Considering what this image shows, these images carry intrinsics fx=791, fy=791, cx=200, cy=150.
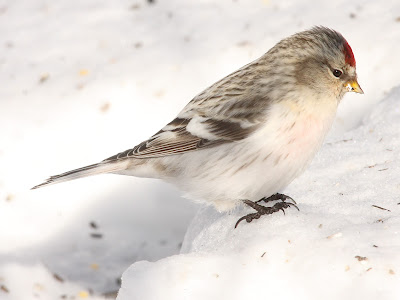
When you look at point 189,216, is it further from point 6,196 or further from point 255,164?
point 255,164

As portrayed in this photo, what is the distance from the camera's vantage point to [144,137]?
17.7 ft

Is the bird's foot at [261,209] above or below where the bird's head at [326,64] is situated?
below

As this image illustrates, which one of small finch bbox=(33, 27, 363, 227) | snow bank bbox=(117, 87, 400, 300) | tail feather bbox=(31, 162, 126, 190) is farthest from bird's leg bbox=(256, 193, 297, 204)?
tail feather bbox=(31, 162, 126, 190)

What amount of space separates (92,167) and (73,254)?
43.7 inches

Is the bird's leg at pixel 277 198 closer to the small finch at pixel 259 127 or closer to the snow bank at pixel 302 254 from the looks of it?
the small finch at pixel 259 127

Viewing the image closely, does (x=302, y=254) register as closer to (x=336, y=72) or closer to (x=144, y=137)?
(x=336, y=72)

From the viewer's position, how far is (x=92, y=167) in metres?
4.11

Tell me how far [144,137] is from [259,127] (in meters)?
1.79

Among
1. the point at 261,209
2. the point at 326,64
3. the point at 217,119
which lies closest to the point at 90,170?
the point at 217,119

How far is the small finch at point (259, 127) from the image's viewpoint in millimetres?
3695

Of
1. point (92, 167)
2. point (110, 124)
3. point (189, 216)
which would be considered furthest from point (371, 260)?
point (110, 124)

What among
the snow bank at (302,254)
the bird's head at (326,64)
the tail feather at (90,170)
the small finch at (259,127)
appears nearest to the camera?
the snow bank at (302,254)

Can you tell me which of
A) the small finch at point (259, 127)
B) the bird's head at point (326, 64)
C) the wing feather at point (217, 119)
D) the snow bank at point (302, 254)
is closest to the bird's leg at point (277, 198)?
the small finch at point (259, 127)

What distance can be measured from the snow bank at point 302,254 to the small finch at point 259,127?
0.18 m
